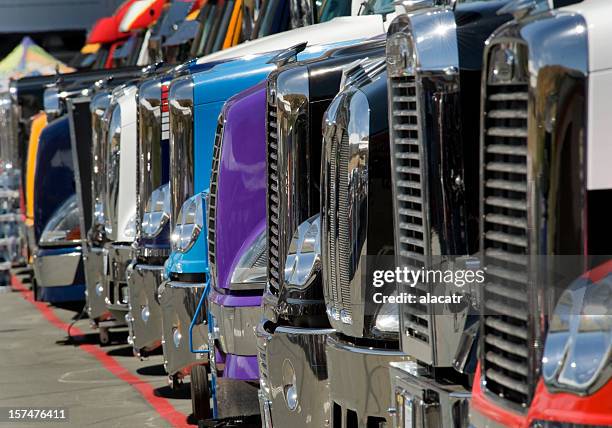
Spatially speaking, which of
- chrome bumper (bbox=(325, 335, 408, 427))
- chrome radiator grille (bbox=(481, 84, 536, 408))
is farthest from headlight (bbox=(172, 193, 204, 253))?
chrome radiator grille (bbox=(481, 84, 536, 408))

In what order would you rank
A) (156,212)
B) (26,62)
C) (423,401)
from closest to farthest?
(423,401) → (156,212) → (26,62)

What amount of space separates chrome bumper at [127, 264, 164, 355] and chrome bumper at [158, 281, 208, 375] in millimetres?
630

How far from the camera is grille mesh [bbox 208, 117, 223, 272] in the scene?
702 cm

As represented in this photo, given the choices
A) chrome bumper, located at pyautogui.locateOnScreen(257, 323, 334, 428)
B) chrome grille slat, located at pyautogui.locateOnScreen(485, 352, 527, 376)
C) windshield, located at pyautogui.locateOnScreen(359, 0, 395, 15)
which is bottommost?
chrome bumper, located at pyautogui.locateOnScreen(257, 323, 334, 428)

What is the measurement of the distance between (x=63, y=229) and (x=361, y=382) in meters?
8.62

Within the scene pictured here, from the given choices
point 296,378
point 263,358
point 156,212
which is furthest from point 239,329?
point 156,212

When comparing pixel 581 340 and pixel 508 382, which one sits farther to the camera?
pixel 508 382

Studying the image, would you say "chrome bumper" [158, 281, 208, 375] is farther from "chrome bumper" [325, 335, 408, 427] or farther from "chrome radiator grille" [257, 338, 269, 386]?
"chrome bumper" [325, 335, 408, 427]

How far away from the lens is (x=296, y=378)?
18.3 feet

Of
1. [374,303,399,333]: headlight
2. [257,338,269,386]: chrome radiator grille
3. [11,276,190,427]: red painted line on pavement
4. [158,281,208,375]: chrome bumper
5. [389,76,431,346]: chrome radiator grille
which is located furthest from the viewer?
[11,276,190,427]: red painted line on pavement

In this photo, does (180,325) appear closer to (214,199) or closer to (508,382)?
(214,199)

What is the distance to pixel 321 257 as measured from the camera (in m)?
5.50

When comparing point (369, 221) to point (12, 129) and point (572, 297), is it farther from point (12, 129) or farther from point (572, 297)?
point (12, 129)

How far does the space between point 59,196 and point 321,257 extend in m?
8.53
